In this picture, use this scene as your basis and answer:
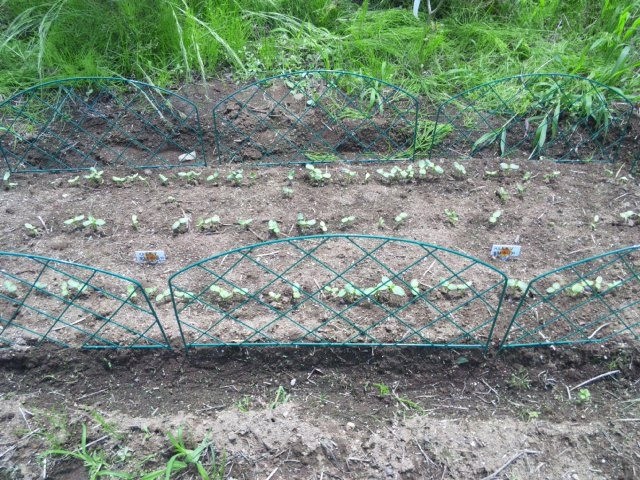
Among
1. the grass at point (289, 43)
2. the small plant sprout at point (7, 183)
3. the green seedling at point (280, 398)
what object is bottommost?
the green seedling at point (280, 398)

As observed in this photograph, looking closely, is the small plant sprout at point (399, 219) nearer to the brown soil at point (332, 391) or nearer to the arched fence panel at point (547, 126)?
the brown soil at point (332, 391)

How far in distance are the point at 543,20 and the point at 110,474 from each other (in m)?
4.43

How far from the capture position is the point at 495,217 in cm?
312

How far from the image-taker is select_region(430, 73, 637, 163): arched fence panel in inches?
144

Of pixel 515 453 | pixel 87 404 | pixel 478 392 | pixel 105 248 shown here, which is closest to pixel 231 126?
pixel 105 248

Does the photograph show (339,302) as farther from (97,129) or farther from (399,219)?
(97,129)

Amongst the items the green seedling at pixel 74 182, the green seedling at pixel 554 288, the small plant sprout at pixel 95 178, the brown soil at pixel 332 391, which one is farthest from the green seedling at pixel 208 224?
the green seedling at pixel 554 288

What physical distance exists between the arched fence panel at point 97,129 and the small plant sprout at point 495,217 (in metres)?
1.89

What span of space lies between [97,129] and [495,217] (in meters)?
2.72

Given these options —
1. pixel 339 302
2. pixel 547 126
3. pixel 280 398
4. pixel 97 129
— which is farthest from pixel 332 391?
pixel 97 129

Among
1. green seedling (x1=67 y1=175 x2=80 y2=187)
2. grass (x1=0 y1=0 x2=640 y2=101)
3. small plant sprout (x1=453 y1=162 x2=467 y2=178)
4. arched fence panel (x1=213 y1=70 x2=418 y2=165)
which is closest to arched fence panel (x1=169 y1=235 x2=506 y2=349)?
small plant sprout (x1=453 y1=162 x2=467 y2=178)

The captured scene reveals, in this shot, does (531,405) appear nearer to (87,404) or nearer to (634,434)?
(634,434)

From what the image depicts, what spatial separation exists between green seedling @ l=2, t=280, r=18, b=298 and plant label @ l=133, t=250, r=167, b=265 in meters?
0.58

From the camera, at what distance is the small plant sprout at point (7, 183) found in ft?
11.3
